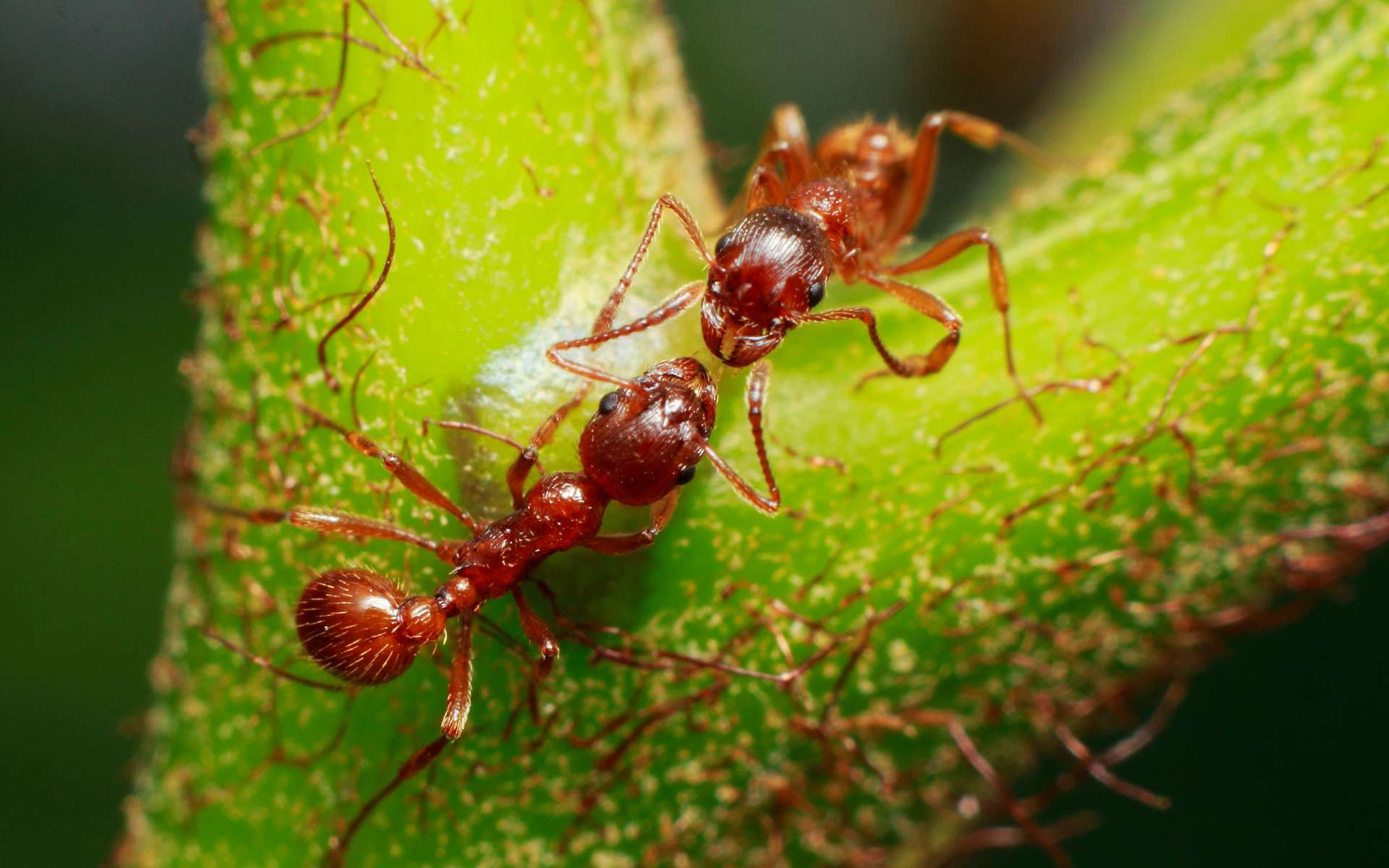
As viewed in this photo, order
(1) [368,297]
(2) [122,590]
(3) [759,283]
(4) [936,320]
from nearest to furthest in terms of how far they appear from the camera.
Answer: (1) [368,297], (4) [936,320], (3) [759,283], (2) [122,590]

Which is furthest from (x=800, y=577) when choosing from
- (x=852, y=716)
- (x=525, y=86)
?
(x=525, y=86)

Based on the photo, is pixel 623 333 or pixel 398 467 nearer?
pixel 398 467

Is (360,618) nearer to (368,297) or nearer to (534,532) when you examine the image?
(534,532)

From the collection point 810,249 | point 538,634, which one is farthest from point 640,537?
point 810,249

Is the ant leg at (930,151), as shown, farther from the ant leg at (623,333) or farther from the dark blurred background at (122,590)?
the ant leg at (623,333)

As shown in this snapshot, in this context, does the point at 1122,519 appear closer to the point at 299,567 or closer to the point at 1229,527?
the point at 1229,527

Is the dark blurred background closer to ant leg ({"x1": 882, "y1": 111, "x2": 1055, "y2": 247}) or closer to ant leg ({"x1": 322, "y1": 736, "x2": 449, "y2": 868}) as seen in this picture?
ant leg ({"x1": 882, "y1": 111, "x2": 1055, "y2": 247})

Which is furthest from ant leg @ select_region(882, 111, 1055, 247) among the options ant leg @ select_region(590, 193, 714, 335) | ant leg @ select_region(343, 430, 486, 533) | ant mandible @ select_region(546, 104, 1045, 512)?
ant leg @ select_region(343, 430, 486, 533)
